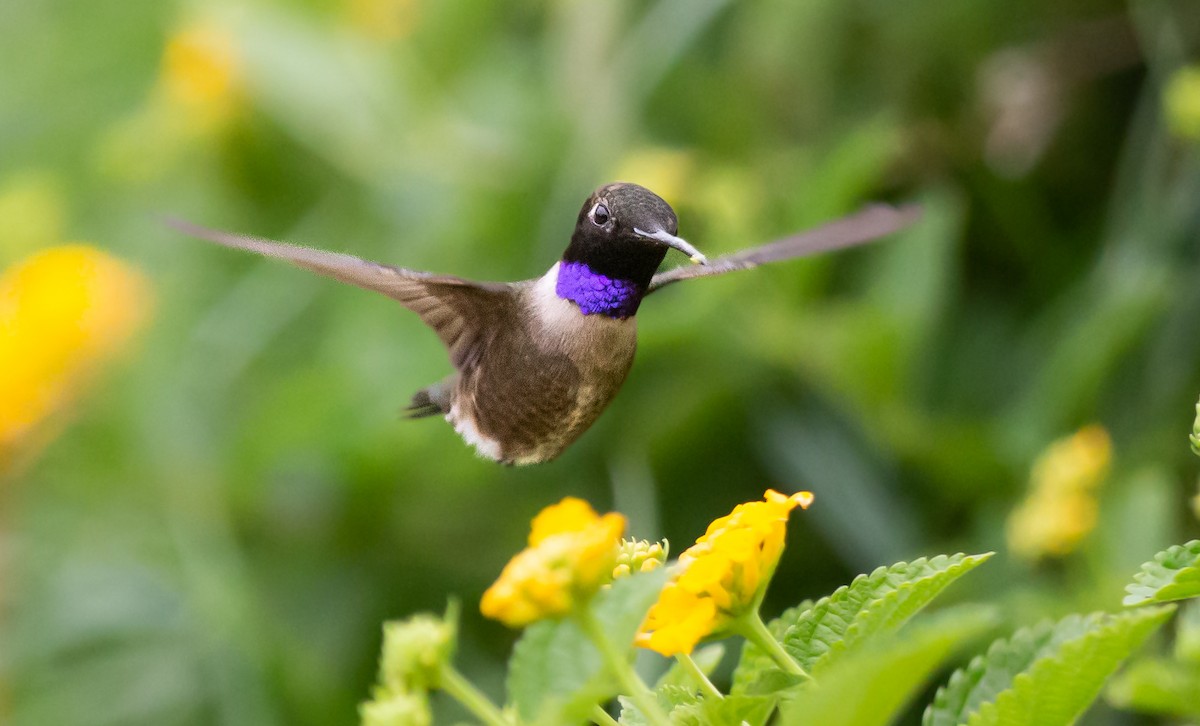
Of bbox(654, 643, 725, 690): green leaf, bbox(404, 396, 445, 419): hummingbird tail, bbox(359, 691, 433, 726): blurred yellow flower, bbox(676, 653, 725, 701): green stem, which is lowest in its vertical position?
bbox(404, 396, 445, 419): hummingbird tail

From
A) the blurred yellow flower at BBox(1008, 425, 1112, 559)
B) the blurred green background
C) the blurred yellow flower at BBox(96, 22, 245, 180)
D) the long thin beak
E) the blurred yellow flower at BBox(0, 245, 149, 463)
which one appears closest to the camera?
the long thin beak

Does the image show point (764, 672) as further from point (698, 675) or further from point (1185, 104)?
point (1185, 104)

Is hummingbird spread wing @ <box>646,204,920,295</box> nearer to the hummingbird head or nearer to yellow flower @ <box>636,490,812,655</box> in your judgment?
the hummingbird head

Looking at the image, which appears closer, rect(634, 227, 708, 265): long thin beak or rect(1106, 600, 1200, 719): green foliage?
rect(1106, 600, 1200, 719): green foliage

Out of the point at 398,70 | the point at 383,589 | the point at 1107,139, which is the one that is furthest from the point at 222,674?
the point at 1107,139

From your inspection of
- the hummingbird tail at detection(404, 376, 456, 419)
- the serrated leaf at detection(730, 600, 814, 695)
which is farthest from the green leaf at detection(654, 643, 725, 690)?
the hummingbird tail at detection(404, 376, 456, 419)

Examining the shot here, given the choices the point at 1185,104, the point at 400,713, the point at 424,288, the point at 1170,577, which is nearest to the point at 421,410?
the point at 424,288

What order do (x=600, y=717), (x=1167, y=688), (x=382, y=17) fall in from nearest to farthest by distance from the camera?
(x=600, y=717), (x=1167, y=688), (x=382, y=17)

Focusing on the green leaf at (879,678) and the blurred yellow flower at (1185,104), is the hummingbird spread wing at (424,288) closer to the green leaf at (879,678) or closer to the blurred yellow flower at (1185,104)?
the green leaf at (879,678)
